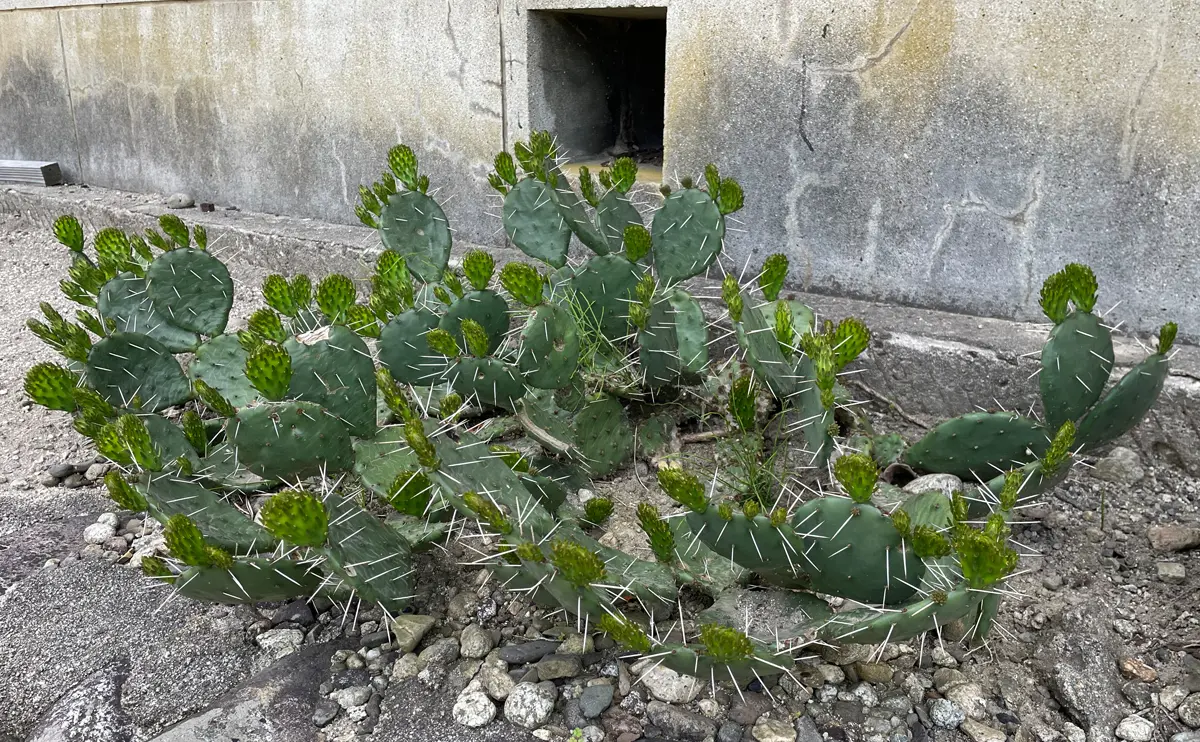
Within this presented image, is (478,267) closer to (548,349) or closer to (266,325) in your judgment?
A: (548,349)

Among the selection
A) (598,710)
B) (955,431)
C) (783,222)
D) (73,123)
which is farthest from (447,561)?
(73,123)

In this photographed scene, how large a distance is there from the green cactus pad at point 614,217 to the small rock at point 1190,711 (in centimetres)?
139

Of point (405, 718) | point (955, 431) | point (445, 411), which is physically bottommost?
point (405, 718)

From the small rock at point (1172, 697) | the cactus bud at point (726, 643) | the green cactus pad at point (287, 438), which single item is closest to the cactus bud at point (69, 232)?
the green cactus pad at point (287, 438)

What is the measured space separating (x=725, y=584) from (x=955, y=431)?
553 mm

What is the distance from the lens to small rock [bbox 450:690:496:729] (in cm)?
135

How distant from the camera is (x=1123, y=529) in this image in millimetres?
1771

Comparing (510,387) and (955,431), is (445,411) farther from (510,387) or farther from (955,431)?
(955,431)

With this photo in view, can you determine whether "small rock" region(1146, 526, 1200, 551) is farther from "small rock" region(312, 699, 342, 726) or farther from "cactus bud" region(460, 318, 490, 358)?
"small rock" region(312, 699, 342, 726)

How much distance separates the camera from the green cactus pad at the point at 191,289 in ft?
6.33

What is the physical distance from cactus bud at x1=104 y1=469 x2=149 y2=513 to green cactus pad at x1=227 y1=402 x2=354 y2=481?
6.6 inches

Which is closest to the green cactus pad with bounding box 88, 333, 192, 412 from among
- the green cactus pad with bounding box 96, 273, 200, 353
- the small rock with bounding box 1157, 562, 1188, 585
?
the green cactus pad with bounding box 96, 273, 200, 353

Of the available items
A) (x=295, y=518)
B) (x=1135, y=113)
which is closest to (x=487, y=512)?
(x=295, y=518)

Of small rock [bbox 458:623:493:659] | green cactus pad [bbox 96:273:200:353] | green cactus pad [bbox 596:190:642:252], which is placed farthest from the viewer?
green cactus pad [bbox 596:190:642:252]
